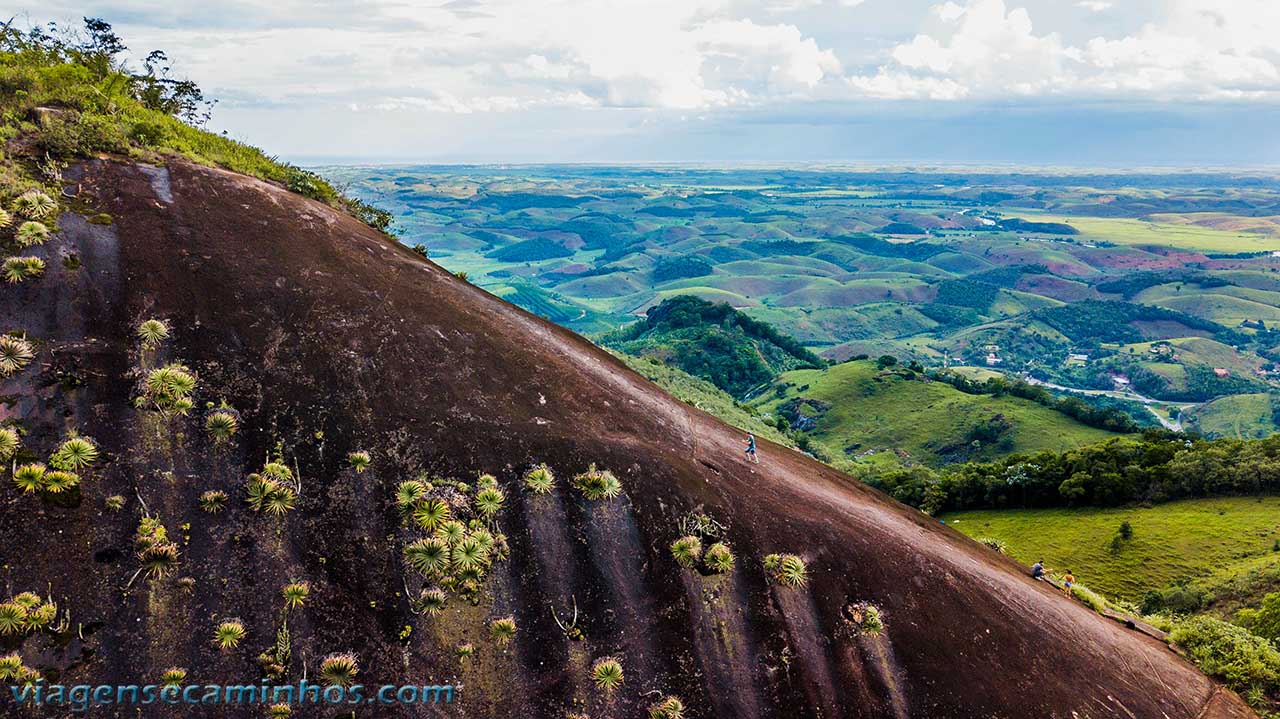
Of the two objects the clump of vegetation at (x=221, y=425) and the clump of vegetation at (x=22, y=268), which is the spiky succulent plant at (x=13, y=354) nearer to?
the clump of vegetation at (x=22, y=268)

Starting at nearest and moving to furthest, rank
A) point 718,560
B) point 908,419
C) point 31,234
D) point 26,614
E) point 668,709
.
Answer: point 26,614 → point 668,709 → point 31,234 → point 718,560 → point 908,419

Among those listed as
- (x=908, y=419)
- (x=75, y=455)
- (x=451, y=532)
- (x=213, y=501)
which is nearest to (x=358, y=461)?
(x=451, y=532)

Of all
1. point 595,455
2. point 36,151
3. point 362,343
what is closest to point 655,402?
point 595,455

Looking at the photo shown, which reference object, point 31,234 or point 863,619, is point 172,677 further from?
point 863,619

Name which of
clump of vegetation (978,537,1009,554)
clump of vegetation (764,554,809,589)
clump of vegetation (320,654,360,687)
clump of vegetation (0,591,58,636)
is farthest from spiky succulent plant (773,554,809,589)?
clump of vegetation (978,537,1009,554)

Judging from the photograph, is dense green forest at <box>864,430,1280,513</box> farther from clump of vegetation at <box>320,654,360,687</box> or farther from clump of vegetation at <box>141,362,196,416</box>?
clump of vegetation at <box>141,362,196,416</box>

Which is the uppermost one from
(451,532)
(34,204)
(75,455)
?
(34,204)
